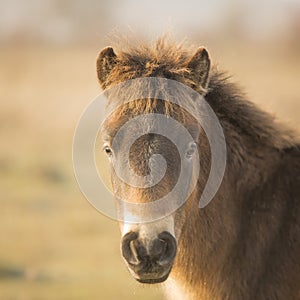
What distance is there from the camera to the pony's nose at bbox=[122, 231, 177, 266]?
15.6 feet

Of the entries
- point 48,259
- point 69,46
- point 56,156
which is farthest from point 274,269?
point 69,46

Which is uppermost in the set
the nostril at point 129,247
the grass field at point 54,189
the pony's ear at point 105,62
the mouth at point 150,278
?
the grass field at point 54,189

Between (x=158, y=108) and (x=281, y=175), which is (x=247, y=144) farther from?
(x=158, y=108)

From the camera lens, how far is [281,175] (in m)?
5.59

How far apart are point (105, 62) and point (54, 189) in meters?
10.4

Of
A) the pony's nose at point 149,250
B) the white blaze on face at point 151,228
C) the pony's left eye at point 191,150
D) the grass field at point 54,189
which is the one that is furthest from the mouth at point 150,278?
the pony's left eye at point 191,150

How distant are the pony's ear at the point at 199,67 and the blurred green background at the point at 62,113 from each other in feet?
1.68

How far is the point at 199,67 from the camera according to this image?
554 centimetres

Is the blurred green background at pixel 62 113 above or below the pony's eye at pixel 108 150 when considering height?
above

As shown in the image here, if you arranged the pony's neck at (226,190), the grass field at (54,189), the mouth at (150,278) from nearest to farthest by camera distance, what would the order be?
the mouth at (150,278)
the pony's neck at (226,190)
the grass field at (54,189)

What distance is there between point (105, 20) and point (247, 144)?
44184 millimetres

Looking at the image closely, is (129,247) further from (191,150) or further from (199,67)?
(199,67)

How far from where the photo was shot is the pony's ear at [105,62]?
5.57m

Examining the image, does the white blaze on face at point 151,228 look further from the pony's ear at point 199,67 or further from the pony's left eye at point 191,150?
the pony's ear at point 199,67
